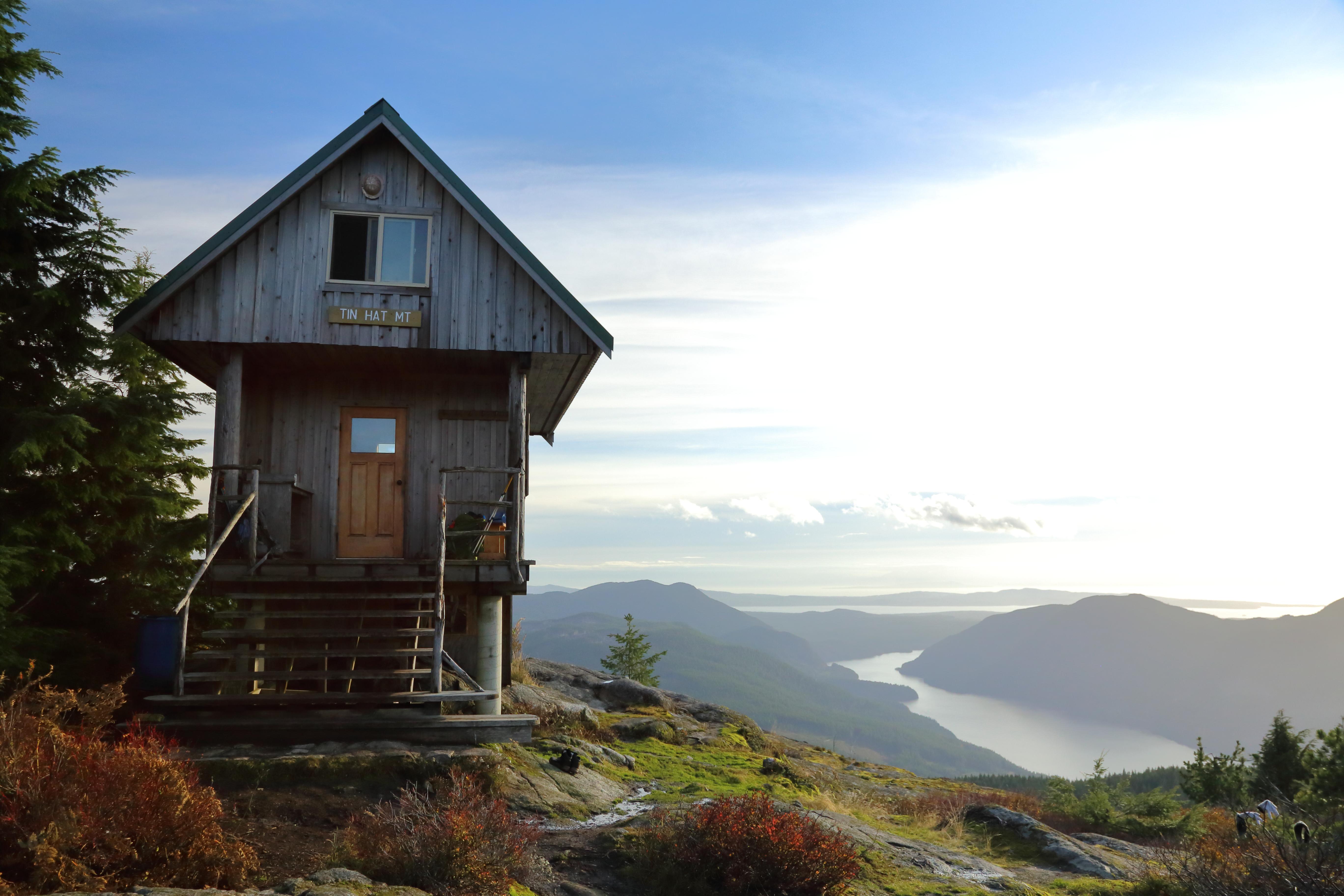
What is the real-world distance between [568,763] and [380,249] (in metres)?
9.25

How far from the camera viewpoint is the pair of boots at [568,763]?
13.1m

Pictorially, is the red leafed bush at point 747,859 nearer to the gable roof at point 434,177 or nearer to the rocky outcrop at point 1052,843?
the rocky outcrop at point 1052,843

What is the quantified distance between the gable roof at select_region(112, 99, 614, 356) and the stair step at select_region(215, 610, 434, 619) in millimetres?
5489

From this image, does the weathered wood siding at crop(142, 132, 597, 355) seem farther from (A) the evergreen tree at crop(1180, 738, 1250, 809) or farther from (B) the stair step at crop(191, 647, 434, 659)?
(A) the evergreen tree at crop(1180, 738, 1250, 809)

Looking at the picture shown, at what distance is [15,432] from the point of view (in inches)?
559

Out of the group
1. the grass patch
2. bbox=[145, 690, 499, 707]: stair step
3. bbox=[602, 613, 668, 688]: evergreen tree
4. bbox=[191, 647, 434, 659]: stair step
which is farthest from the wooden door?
bbox=[602, 613, 668, 688]: evergreen tree

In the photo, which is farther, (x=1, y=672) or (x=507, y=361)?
(x=507, y=361)

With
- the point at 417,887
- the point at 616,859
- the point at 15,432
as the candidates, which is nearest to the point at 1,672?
the point at 15,432

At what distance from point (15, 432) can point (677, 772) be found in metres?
12.2

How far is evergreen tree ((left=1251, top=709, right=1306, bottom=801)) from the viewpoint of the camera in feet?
81.3

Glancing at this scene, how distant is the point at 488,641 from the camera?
15750 millimetres

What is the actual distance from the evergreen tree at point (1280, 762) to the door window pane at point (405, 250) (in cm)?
2506

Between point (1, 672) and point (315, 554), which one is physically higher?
point (315, 554)

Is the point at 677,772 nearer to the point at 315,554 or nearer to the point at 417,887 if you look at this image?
the point at 315,554
